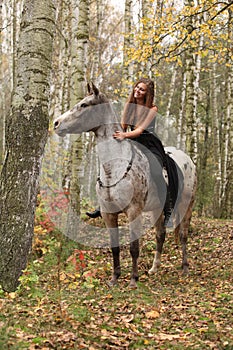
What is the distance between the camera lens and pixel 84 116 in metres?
6.16

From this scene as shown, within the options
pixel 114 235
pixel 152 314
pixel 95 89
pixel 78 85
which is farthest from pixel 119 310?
pixel 78 85

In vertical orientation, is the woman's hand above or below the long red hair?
below

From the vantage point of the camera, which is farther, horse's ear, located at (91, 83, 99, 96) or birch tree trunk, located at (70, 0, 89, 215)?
birch tree trunk, located at (70, 0, 89, 215)

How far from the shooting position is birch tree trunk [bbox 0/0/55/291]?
5.38 metres

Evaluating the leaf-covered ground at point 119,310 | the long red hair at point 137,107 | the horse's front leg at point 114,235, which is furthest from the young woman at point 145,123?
the leaf-covered ground at point 119,310

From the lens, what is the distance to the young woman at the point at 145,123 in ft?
21.8

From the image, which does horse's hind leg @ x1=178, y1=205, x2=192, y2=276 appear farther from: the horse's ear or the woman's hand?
the horse's ear

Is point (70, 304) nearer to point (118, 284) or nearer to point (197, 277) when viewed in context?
point (118, 284)

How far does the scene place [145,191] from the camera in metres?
6.54

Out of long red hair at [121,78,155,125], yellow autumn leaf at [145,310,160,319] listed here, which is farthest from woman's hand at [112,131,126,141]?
yellow autumn leaf at [145,310,160,319]

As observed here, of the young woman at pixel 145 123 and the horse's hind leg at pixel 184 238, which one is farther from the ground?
the young woman at pixel 145 123

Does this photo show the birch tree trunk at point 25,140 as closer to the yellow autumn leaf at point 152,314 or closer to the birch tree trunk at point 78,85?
the yellow autumn leaf at point 152,314

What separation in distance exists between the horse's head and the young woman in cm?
51

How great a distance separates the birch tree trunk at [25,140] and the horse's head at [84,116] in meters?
0.46
